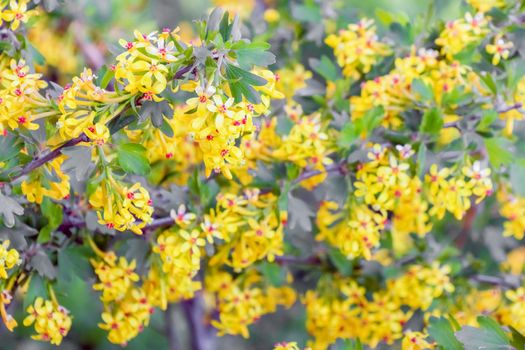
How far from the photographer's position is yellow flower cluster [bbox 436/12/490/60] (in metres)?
1.04

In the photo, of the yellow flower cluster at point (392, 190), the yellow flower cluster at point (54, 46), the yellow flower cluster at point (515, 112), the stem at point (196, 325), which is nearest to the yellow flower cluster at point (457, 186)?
the yellow flower cluster at point (392, 190)

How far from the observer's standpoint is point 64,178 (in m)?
0.89

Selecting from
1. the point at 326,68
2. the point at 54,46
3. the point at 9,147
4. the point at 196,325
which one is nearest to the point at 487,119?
the point at 326,68

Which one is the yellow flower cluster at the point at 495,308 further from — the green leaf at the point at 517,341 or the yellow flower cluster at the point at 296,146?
the yellow flower cluster at the point at 296,146

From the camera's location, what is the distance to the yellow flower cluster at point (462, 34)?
40.8 inches

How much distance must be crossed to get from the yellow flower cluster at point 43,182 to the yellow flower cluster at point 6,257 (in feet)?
0.21

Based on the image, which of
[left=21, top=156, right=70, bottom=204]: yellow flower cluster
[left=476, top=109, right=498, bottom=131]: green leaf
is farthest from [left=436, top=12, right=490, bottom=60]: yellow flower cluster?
[left=21, top=156, right=70, bottom=204]: yellow flower cluster

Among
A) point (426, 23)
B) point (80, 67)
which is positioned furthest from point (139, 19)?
point (426, 23)

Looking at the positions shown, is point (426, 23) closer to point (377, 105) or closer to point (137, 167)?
point (377, 105)

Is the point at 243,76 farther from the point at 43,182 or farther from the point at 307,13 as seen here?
the point at 307,13

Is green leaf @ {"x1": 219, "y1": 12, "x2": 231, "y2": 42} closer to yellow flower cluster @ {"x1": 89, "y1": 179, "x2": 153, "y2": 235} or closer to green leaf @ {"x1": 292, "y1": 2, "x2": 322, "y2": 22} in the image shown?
yellow flower cluster @ {"x1": 89, "y1": 179, "x2": 153, "y2": 235}

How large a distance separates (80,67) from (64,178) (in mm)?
698

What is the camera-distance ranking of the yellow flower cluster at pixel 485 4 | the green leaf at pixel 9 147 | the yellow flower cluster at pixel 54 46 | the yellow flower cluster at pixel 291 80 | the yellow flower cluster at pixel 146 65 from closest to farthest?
1. the yellow flower cluster at pixel 146 65
2. the green leaf at pixel 9 147
3. the yellow flower cluster at pixel 485 4
4. the yellow flower cluster at pixel 291 80
5. the yellow flower cluster at pixel 54 46

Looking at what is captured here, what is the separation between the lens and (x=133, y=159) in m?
0.83
